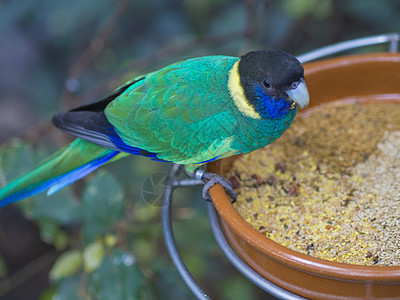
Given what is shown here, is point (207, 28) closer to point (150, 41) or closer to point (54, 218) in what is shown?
point (150, 41)

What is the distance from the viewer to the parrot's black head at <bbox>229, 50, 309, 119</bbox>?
124cm

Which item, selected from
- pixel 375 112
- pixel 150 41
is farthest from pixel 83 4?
pixel 375 112

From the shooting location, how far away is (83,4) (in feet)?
7.84

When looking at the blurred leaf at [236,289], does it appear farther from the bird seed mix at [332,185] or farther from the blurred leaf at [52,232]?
the bird seed mix at [332,185]

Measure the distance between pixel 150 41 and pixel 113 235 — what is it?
1.34 meters

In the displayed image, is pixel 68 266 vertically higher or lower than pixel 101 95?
lower

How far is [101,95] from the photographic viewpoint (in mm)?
2445

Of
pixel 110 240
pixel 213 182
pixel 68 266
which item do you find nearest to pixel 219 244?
pixel 213 182

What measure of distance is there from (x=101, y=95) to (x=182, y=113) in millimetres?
1177

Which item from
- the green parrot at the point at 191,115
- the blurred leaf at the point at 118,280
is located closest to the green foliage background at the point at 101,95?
the blurred leaf at the point at 118,280

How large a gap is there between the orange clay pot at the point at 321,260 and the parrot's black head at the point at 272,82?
230 millimetres

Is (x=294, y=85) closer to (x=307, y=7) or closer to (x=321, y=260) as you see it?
(x=321, y=260)

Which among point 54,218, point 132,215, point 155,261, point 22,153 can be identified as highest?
point 22,153

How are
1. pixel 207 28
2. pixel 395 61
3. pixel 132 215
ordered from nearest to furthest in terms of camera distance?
pixel 395 61
pixel 132 215
pixel 207 28
